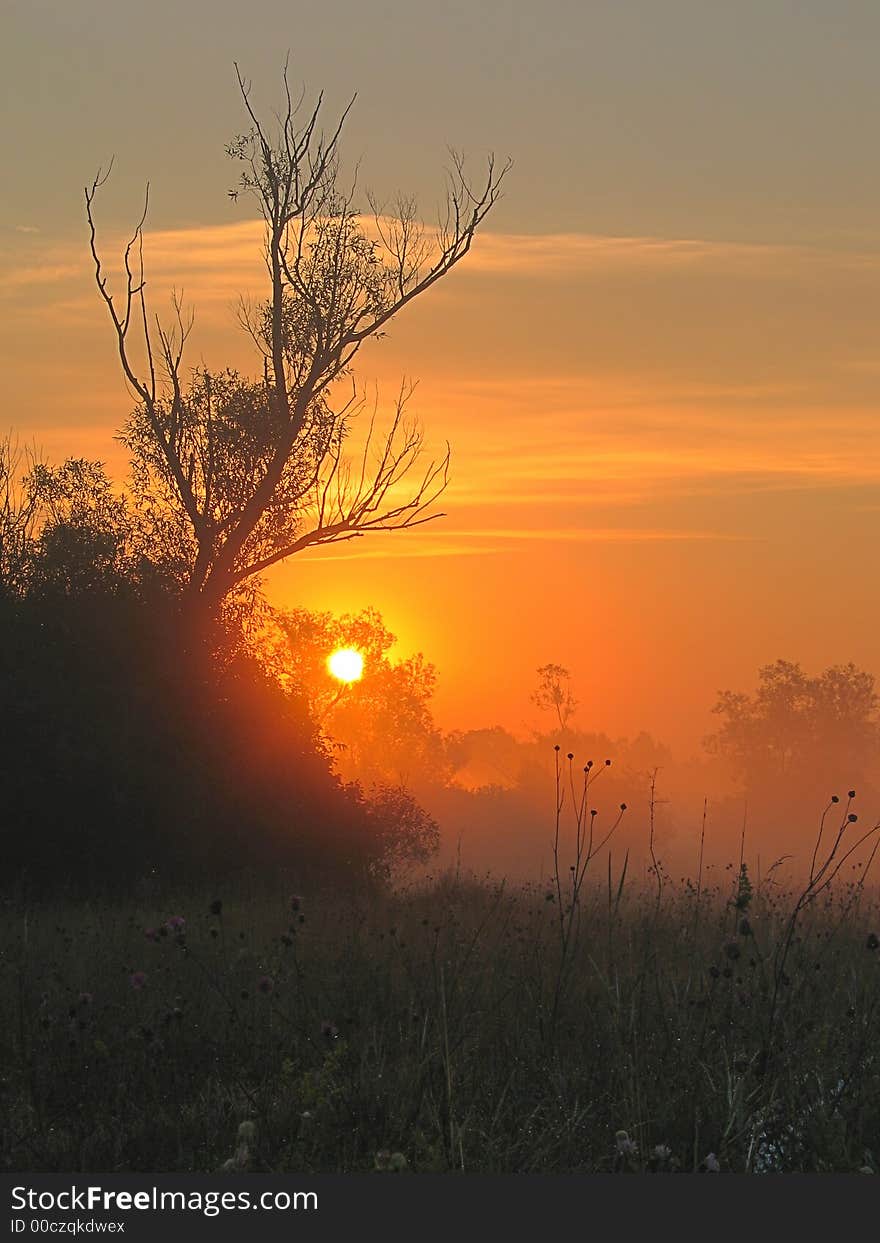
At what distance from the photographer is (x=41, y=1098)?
25.4 feet

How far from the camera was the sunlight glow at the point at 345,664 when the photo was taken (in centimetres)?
4303

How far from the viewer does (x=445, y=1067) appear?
7.18m

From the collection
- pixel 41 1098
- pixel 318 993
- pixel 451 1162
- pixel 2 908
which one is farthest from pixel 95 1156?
pixel 2 908

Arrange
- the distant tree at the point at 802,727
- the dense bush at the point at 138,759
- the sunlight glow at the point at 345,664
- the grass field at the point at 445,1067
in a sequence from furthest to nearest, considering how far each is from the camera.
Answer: the distant tree at the point at 802,727 < the sunlight glow at the point at 345,664 < the dense bush at the point at 138,759 < the grass field at the point at 445,1067

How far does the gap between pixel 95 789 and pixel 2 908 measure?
7.88 feet

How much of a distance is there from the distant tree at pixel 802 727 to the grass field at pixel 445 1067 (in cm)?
8876

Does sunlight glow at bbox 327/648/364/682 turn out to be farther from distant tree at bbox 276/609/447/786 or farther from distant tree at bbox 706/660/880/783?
distant tree at bbox 706/660/880/783

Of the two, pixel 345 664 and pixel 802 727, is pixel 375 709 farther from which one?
pixel 802 727

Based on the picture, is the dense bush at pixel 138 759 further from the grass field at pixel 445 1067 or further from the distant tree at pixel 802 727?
the distant tree at pixel 802 727

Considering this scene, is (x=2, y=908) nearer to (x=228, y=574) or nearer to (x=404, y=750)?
(x=228, y=574)

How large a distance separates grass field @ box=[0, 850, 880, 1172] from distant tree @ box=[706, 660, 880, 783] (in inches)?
3495

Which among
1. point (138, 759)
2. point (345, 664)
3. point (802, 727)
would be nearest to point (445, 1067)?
point (138, 759)

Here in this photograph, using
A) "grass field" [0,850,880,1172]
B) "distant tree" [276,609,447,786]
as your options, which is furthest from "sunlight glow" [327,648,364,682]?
"grass field" [0,850,880,1172]

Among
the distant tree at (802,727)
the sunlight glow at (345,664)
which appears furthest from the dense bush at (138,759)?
the distant tree at (802,727)
